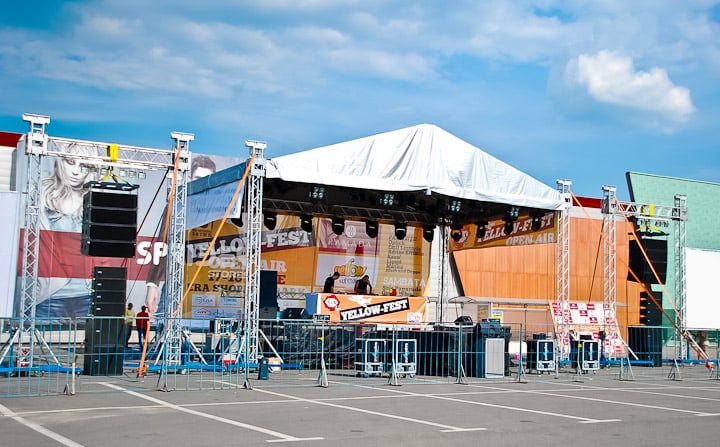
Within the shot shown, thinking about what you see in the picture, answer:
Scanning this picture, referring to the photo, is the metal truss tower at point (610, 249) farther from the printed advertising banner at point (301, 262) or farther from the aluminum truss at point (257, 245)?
the aluminum truss at point (257, 245)

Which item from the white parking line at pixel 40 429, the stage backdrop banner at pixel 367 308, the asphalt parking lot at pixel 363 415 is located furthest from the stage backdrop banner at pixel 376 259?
the white parking line at pixel 40 429

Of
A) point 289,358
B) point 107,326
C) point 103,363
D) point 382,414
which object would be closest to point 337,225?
point 289,358

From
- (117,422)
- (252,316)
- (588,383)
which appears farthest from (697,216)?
(117,422)

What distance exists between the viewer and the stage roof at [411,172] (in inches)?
824

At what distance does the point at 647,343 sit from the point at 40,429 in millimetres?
22198

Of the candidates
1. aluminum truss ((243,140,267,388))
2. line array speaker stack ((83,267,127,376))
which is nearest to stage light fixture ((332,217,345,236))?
aluminum truss ((243,140,267,388))

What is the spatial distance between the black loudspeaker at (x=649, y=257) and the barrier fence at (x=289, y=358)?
370cm

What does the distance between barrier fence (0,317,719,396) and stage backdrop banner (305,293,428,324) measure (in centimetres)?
208

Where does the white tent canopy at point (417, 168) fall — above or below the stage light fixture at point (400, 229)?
above

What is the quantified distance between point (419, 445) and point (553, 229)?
1698cm

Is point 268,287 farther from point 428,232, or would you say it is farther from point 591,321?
point 591,321

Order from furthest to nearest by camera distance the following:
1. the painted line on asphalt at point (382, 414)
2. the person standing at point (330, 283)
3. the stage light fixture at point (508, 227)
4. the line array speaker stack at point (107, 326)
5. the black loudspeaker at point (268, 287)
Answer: the person standing at point (330, 283) → the stage light fixture at point (508, 227) → the black loudspeaker at point (268, 287) → the line array speaker stack at point (107, 326) → the painted line on asphalt at point (382, 414)

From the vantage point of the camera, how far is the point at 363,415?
484 inches

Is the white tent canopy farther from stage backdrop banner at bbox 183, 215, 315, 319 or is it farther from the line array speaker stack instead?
stage backdrop banner at bbox 183, 215, 315, 319
